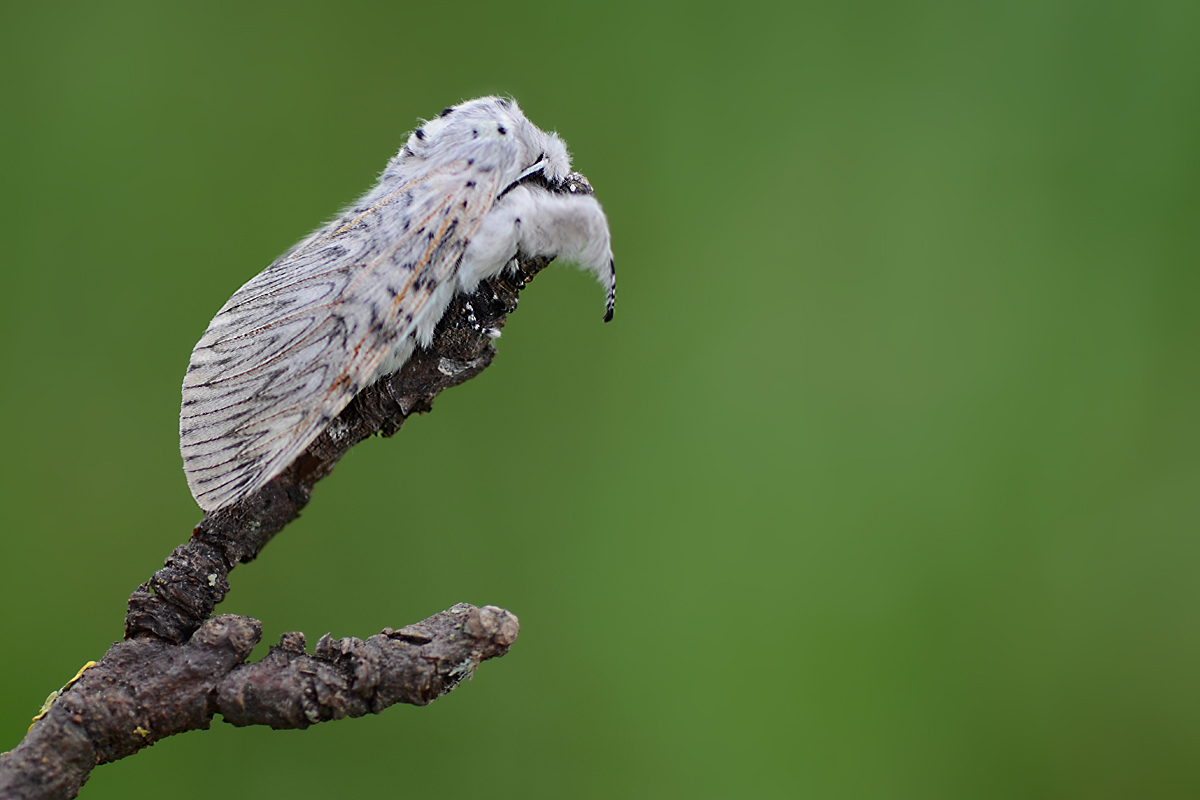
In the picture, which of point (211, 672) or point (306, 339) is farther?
point (306, 339)

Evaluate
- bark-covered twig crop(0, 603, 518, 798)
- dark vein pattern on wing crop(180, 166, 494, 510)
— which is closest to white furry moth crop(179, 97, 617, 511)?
dark vein pattern on wing crop(180, 166, 494, 510)

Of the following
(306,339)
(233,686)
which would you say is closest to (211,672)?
(233,686)

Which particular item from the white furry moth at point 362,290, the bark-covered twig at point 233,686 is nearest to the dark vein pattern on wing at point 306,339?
the white furry moth at point 362,290

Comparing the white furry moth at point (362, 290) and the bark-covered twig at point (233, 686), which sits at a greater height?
the white furry moth at point (362, 290)

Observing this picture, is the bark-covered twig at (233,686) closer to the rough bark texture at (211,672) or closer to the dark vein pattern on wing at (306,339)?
the rough bark texture at (211,672)

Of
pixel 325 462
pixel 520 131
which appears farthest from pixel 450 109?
pixel 325 462

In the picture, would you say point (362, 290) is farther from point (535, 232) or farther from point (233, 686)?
point (233, 686)
